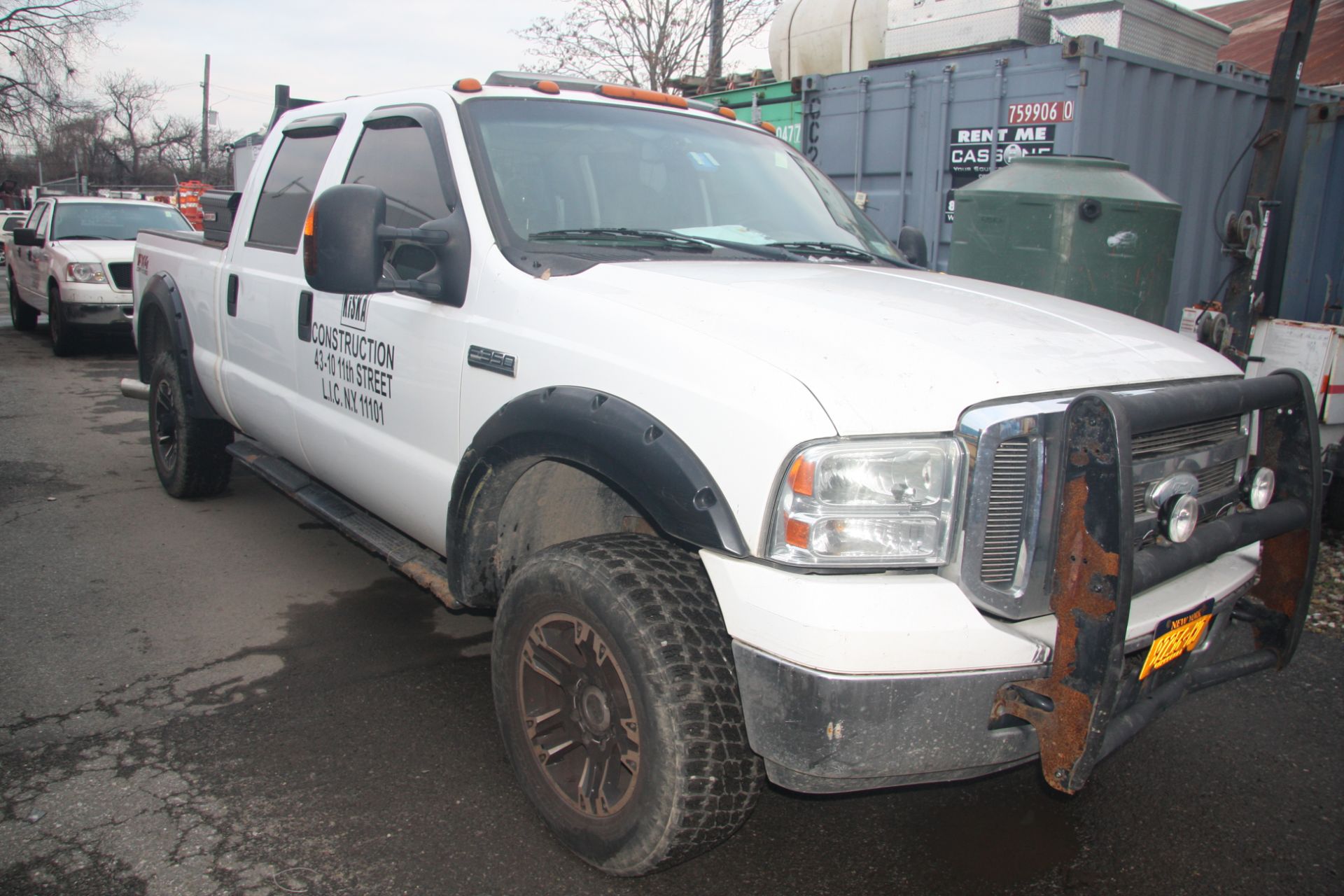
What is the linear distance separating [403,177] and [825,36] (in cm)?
644

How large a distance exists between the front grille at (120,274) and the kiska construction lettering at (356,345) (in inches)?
361

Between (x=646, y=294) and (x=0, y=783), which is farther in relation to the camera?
(x=0, y=783)

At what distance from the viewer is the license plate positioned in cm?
235

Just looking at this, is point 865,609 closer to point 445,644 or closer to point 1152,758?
point 1152,758

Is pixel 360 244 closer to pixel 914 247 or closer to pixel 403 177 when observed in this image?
pixel 403 177

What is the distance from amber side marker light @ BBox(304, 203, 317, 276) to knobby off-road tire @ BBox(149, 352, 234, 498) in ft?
8.64

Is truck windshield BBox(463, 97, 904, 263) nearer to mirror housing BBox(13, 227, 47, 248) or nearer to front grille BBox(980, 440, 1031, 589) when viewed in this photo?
front grille BBox(980, 440, 1031, 589)

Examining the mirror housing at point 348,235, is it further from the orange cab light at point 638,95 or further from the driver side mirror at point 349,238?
the orange cab light at point 638,95

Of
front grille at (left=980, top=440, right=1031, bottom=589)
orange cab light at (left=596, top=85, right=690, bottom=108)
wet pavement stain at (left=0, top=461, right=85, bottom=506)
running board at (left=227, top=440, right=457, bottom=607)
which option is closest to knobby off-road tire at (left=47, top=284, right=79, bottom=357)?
wet pavement stain at (left=0, top=461, right=85, bottom=506)

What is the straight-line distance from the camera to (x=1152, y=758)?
3312 mm

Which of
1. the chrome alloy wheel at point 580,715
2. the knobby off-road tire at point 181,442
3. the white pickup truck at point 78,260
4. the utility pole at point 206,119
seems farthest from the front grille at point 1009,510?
the utility pole at point 206,119

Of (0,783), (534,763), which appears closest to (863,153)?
(534,763)

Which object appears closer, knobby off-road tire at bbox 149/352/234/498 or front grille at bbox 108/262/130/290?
knobby off-road tire at bbox 149/352/234/498

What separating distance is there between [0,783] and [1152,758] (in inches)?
136
